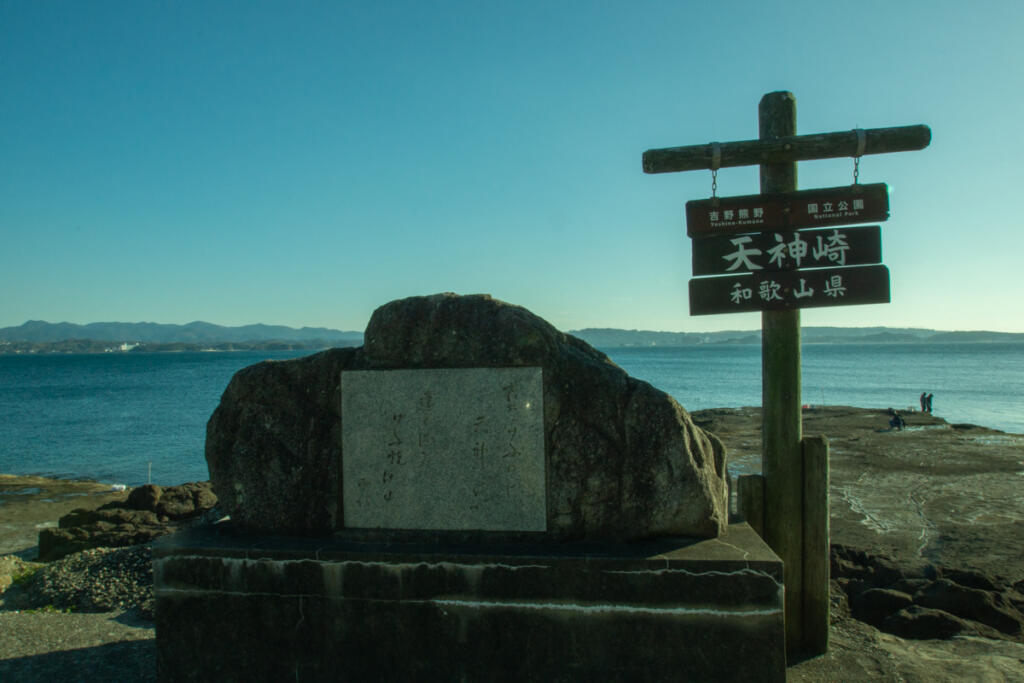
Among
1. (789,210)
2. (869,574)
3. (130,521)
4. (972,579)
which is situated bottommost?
(130,521)

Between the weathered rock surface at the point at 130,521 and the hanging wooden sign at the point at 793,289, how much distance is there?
29.7 feet

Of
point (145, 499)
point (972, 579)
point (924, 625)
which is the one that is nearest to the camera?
point (924, 625)

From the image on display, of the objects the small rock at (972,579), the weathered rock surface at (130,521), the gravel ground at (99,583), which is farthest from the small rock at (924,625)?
the weathered rock surface at (130,521)

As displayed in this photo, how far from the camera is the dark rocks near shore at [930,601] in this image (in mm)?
5121

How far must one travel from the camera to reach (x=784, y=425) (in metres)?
4.66

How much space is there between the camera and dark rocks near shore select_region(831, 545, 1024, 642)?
5121mm

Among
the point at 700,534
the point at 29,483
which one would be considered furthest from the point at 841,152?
the point at 29,483

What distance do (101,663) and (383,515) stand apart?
224 centimetres

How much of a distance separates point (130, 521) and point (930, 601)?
423 inches

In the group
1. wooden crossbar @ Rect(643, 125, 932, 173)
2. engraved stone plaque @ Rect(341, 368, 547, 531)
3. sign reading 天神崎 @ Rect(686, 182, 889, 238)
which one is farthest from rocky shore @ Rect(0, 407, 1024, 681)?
wooden crossbar @ Rect(643, 125, 932, 173)

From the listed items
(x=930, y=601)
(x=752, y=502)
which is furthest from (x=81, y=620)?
(x=930, y=601)

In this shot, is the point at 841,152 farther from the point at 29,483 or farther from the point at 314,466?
the point at 29,483

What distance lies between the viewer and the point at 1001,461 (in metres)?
13.0

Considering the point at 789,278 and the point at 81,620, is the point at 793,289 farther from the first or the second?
the point at 81,620
